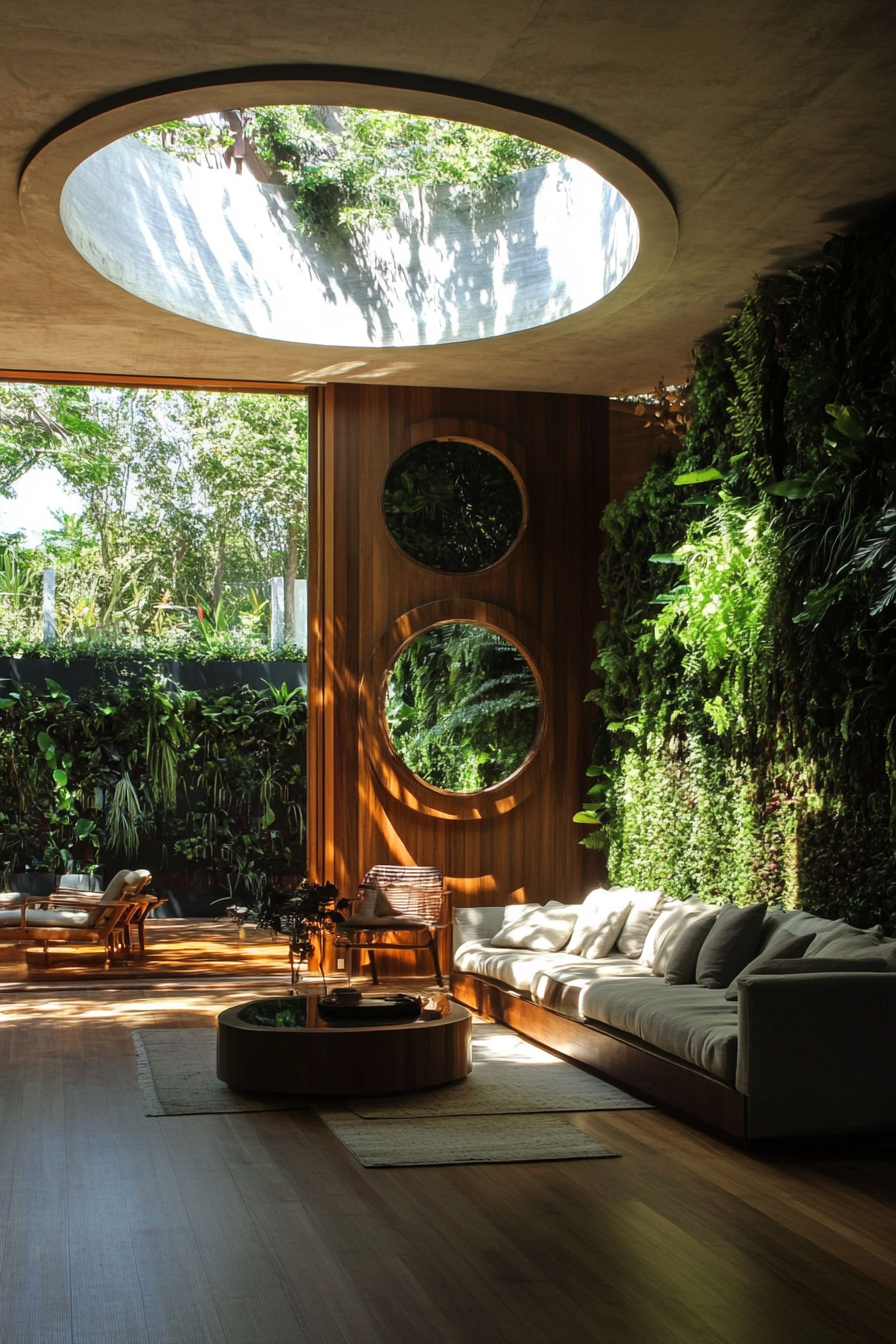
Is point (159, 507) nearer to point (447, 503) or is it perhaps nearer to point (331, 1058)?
point (447, 503)

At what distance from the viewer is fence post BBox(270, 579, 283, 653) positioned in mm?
15672

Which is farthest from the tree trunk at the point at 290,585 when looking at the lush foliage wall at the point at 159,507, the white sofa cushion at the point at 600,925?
the white sofa cushion at the point at 600,925

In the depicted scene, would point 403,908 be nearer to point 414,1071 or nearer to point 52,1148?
point 414,1071

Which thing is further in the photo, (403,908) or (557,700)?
(557,700)

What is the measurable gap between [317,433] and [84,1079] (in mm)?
5007

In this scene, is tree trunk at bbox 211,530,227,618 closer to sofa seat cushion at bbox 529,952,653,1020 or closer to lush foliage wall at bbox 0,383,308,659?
lush foliage wall at bbox 0,383,308,659

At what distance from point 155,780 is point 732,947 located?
739cm

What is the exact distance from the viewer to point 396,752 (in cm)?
924

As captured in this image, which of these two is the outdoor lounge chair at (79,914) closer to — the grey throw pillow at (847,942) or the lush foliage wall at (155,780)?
the lush foliage wall at (155,780)

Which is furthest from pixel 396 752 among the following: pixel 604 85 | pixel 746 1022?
pixel 604 85

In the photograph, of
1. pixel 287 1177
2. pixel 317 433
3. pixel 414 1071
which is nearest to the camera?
pixel 287 1177

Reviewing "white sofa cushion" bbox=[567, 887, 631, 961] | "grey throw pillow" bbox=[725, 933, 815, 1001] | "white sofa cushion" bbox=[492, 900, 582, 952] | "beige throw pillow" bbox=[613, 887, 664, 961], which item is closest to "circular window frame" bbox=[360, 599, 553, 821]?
"white sofa cushion" bbox=[492, 900, 582, 952]

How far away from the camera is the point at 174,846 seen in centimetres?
1242

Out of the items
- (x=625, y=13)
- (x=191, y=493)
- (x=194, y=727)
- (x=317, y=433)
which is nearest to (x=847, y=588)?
(x=625, y=13)
